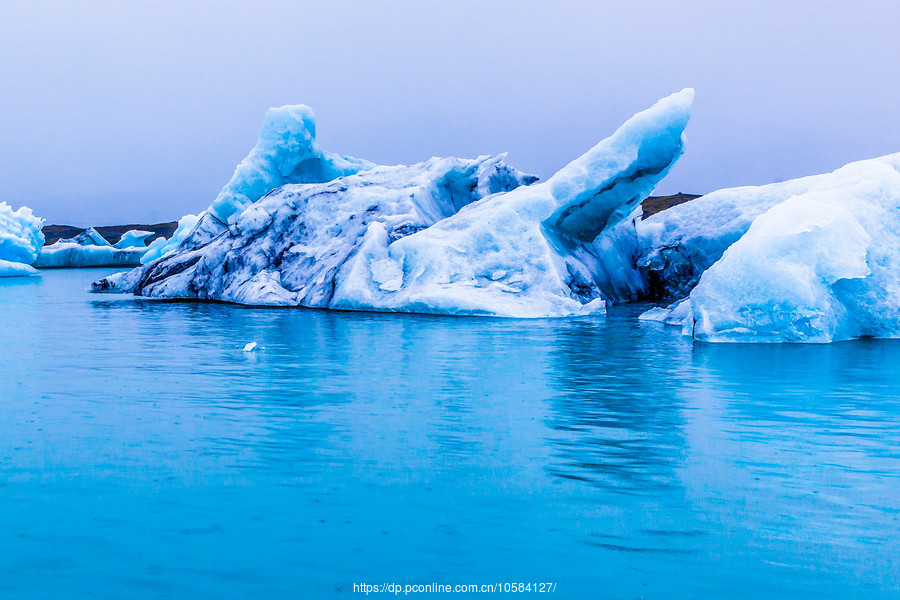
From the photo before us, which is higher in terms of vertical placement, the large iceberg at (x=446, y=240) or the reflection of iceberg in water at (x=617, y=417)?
the large iceberg at (x=446, y=240)

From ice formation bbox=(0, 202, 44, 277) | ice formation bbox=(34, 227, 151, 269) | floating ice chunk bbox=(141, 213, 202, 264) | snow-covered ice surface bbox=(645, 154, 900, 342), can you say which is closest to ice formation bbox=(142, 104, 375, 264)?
floating ice chunk bbox=(141, 213, 202, 264)

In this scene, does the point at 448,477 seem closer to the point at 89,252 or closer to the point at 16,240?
the point at 16,240

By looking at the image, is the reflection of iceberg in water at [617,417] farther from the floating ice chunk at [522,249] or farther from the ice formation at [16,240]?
the ice formation at [16,240]

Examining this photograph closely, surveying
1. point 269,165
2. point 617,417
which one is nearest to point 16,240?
point 269,165

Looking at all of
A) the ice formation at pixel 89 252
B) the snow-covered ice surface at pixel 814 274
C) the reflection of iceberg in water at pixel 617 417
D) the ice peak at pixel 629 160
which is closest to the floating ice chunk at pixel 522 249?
the ice peak at pixel 629 160

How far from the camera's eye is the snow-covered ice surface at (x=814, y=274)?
12.5 meters

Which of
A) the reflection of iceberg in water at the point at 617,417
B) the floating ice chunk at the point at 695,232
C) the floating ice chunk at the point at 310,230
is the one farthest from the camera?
the floating ice chunk at the point at 695,232

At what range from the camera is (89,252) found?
6109cm

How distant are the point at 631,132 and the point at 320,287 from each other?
8.01m

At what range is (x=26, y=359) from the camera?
1084 centimetres

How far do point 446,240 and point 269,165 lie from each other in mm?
11794

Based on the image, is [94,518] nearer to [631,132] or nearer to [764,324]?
[764,324]

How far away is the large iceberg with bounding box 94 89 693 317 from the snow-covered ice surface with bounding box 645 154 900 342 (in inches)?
179

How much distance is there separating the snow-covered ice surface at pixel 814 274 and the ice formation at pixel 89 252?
176 feet
